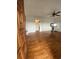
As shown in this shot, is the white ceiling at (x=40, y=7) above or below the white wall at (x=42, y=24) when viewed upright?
above

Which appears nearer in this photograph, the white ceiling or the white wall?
the white ceiling

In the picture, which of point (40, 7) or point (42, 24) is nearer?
point (40, 7)

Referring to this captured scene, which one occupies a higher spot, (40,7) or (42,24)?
(40,7)

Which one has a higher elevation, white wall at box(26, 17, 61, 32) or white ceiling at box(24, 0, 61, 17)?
white ceiling at box(24, 0, 61, 17)

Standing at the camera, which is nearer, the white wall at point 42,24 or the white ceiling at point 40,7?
the white ceiling at point 40,7

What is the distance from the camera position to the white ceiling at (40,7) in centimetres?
Answer: 436

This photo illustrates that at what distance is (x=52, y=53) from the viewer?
1.75m

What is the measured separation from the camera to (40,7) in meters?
4.68

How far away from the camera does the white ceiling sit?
436cm
